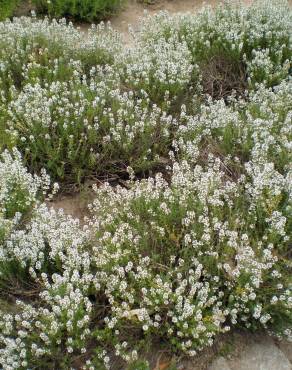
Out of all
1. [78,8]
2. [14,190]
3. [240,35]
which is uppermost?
[240,35]

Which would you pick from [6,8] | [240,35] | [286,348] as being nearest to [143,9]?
[6,8]

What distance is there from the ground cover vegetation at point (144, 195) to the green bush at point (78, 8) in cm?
129

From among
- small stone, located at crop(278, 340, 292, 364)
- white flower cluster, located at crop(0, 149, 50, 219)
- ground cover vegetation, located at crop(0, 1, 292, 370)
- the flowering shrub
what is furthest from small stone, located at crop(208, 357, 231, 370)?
the flowering shrub

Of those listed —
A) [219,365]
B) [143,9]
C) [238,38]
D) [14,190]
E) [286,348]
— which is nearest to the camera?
[219,365]

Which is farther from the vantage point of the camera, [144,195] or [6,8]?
[6,8]

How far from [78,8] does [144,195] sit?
3682 mm

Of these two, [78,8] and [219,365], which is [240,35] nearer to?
[78,8]

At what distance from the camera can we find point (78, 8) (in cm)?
646

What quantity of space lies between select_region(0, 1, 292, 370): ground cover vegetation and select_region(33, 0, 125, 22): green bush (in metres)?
1.29

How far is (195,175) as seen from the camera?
3639 mm

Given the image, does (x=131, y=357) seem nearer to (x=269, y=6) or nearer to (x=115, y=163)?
(x=115, y=163)

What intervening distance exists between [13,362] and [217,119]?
7.63ft

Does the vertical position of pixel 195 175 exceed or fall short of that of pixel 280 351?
it exceeds it

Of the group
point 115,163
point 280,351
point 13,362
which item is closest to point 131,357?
point 13,362
